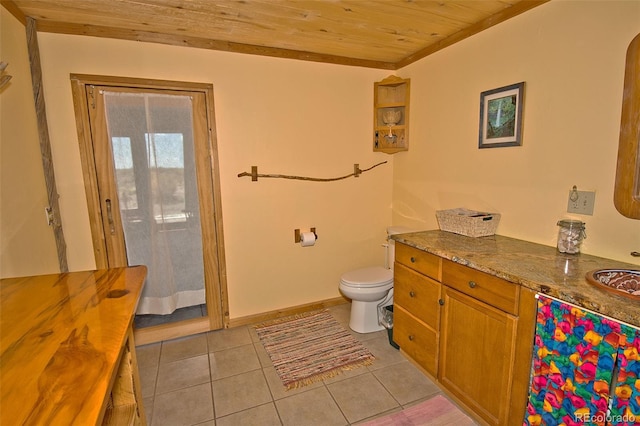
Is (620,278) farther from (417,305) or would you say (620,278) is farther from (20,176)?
(20,176)

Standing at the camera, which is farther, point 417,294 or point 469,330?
point 417,294

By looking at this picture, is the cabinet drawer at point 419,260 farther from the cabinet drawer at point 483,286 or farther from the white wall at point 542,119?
the white wall at point 542,119

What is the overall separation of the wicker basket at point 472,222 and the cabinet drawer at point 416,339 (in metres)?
0.70

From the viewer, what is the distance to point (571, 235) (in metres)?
1.72

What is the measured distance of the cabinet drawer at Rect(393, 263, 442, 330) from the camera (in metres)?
1.97

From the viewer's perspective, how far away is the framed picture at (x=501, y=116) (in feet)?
6.65

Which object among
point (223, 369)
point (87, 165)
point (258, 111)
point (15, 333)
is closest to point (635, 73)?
point (258, 111)

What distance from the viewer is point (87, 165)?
229cm

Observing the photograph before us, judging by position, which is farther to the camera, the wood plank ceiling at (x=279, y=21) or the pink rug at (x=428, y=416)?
the wood plank ceiling at (x=279, y=21)

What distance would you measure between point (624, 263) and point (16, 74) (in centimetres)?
347

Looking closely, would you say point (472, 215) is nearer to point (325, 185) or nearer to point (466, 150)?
point (466, 150)

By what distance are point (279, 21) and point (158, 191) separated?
1.53 meters

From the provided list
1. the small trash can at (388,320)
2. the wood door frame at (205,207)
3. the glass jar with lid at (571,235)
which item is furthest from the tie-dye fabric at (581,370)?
the wood door frame at (205,207)

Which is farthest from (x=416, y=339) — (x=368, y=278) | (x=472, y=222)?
(x=472, y=222)
